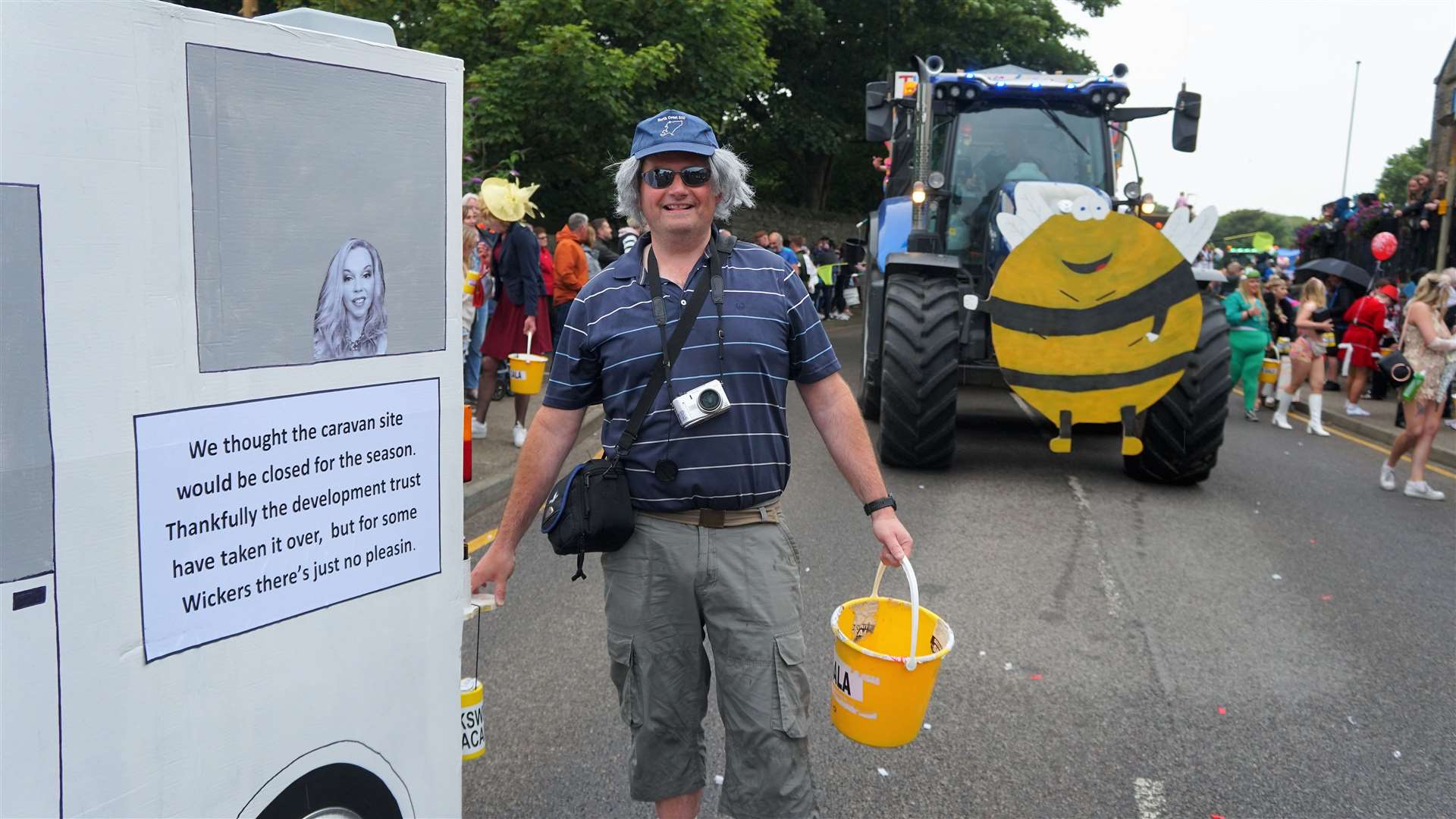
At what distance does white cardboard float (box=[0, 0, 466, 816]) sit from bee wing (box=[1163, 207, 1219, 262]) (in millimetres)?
6442

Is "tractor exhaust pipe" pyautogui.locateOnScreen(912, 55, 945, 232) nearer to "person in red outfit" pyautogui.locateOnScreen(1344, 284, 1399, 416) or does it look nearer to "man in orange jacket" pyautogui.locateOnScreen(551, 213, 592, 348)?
"man in orange jacket" pyautogui.locateOnScreen(551, 213, 592, 348)

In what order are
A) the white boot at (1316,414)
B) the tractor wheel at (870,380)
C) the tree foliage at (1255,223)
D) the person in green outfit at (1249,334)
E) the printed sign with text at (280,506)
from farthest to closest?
→ the tree foliage at (1255,223), the person in green outfit at (1249,334), the white boot at (1316,414), the tractor wheel at (870,380), the printed sign with text at (280,506)

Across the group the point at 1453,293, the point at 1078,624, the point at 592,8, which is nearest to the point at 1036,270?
the point at 1078,624

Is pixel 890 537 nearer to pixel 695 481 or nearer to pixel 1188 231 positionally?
pixel 695 481

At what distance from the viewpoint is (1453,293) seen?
12.1 m

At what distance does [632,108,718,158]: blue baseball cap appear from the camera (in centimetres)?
254

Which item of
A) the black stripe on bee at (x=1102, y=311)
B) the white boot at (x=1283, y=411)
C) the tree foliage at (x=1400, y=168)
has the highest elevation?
the tree foliage at (x=1400, y=168)

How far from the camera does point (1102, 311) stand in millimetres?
7203

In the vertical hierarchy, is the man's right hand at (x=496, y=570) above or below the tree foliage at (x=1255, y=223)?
below

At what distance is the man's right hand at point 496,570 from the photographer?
267cm

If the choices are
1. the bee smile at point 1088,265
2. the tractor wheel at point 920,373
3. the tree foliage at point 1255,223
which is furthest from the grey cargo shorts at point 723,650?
the tree foliage at point 1255,223

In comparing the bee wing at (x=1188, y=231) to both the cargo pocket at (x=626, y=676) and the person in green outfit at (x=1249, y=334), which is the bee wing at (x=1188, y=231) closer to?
the person in green outfit at (x=1249, y=334)

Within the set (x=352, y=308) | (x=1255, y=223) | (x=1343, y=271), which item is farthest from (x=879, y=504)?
(x=1255, y=223)

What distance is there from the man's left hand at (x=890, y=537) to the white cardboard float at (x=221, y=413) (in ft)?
3.49
